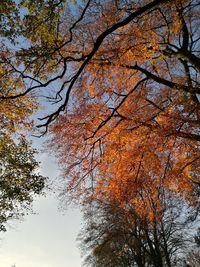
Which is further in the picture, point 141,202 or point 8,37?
point 141,202

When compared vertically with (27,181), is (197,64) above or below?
below

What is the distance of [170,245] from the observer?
3347 centimetres

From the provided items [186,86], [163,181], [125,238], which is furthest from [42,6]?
[125,238]

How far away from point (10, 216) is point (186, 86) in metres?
17.3

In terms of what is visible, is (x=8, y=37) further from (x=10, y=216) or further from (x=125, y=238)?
(x=125, y=238)

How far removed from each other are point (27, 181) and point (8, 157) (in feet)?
7.74

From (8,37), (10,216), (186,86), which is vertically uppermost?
(10,216)

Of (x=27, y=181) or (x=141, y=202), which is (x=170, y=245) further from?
(x=27, y=181)

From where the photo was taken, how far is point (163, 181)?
15602mm

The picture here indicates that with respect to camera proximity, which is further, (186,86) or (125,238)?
(125,238)

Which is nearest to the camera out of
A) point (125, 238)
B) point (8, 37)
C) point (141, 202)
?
point (8, 37)

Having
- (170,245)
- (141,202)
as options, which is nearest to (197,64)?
(141,202)

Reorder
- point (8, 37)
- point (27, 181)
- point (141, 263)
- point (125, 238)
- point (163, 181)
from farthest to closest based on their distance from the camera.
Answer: point (141, 263) < point (125, 238) < point (27, 181) < point (163, 181) < point (8, 37)

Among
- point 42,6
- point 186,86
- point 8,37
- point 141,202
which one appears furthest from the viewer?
point 141,202
